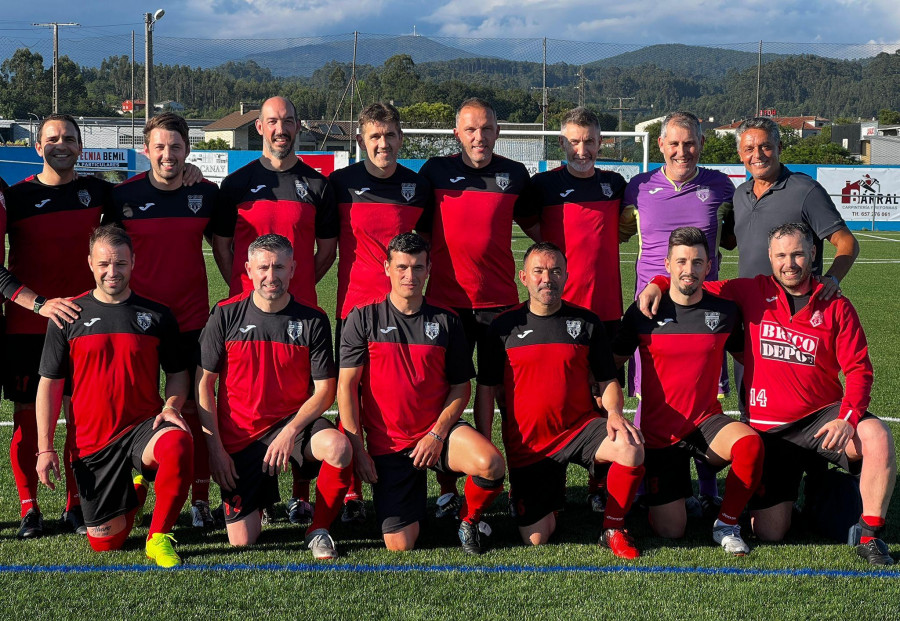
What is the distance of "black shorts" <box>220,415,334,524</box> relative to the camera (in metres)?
4.14

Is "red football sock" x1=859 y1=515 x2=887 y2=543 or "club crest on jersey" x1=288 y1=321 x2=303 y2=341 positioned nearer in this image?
"red football sock" x1=859 y1=515 x2=887 y2=543

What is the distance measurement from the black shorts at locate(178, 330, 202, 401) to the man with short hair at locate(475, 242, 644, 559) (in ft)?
4.31

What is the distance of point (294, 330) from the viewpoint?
4.16 m

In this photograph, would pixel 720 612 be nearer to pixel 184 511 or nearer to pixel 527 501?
pixel 527 501

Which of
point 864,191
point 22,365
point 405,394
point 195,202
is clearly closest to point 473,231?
point 405,394

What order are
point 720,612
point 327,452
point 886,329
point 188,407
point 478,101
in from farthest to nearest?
1. point 886,329
2. point 478,101
3. point 188,407
4. point 327,452
5. point 720,612

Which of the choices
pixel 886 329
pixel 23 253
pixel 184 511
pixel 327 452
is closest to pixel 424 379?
pixel 327 452

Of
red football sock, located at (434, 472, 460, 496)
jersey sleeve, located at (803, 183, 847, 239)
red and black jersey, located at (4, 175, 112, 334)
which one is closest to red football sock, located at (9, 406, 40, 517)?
red and black jersey, located at (4, 175, 112, 334)

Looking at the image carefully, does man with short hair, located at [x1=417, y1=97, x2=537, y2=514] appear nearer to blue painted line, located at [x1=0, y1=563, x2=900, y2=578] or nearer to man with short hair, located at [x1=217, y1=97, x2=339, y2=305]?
man with short hair, located at [x1=217, y1=97, x2=339, y2=305]

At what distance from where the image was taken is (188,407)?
448cm

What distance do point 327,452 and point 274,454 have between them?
0.24 m

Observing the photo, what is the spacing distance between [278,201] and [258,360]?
0.98 m

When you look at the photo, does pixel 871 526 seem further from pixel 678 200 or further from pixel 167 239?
pixel 167 239

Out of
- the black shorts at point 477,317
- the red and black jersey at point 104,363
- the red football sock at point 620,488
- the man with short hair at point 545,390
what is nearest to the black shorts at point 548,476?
the man with short hair at point 545,390
